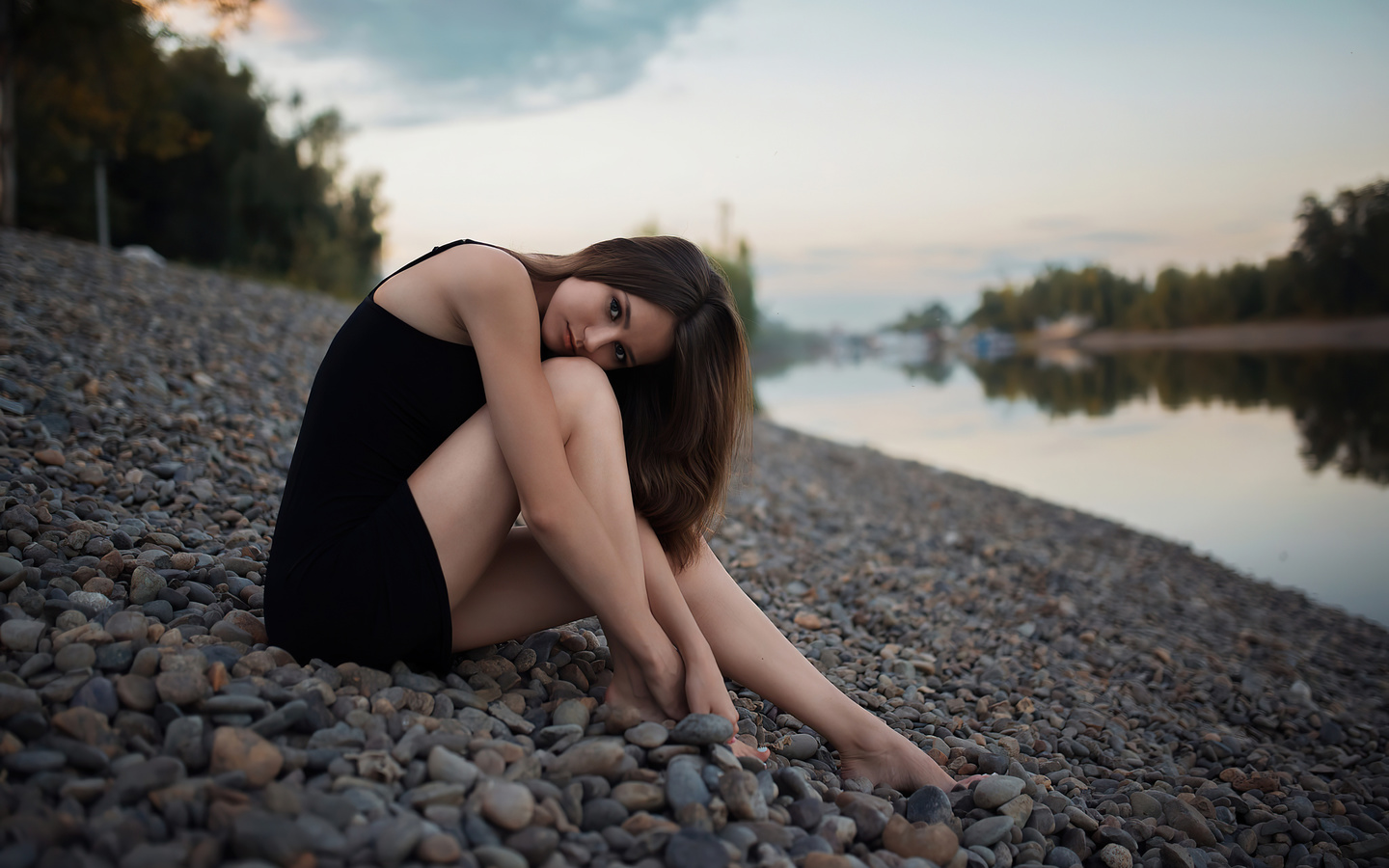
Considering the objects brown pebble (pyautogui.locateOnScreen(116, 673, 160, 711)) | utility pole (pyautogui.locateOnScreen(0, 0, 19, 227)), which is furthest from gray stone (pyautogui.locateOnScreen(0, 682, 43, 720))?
utility pole (pyautogui.locateOnScreen(0, 0, 19, 227))

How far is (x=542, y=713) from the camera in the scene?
1980 mm

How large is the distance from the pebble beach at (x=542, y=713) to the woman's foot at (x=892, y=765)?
0.16ft

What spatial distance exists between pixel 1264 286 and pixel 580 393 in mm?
29442

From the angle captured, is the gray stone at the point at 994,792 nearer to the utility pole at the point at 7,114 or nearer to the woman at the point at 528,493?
the woman at the point at 528,493

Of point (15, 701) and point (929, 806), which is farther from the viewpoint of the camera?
point (929, 806)

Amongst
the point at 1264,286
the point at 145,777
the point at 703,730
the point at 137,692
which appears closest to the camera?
the point at 145,777

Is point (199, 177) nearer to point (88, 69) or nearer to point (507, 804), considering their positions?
point (88, 69)

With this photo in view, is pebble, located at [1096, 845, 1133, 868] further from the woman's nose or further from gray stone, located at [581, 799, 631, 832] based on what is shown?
the woman's nose

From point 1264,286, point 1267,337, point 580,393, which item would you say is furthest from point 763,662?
point 1267,337

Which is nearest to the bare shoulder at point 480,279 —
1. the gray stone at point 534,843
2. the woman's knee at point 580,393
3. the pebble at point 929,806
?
the woman's knee at point 580,393

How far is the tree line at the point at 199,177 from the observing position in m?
13.4

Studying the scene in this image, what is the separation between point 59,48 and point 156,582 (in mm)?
13429

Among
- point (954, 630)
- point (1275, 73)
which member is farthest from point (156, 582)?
point (1275, 73)

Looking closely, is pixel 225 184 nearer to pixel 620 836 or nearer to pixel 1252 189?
pixel 620 836
